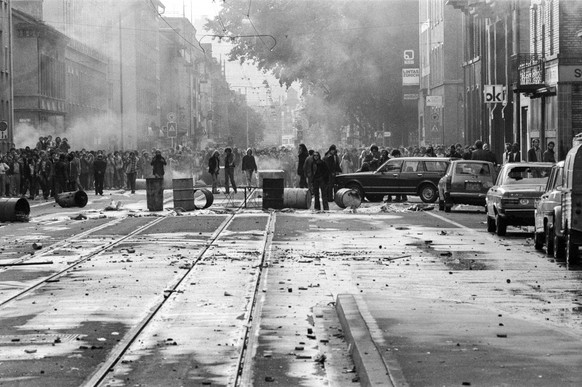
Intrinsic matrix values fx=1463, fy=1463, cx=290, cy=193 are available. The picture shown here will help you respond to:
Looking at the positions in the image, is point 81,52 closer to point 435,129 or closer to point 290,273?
point 435,129

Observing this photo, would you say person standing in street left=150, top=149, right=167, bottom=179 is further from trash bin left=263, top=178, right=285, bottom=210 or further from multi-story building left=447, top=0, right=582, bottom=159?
trash bin left=263, top=178, right=285, bottom=210

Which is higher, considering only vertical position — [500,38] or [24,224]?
[500,38]

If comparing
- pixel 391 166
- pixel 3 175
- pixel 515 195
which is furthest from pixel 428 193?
pixel 515 195

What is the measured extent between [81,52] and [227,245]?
239ft

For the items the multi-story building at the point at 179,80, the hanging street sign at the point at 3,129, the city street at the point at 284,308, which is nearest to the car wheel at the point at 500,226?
the city street at the point at 284,308

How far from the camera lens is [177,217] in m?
34.2

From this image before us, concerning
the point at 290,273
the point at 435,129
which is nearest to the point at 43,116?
the point at 435,129

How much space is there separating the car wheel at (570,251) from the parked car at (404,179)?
74.2 ft

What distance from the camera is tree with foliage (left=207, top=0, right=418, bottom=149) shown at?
8231 centimetres

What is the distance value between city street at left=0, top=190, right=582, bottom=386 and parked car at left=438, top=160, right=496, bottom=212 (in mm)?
8622

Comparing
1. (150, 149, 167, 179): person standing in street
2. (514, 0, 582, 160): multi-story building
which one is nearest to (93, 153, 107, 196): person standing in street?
(150, 149, 167, 179): person standing in street

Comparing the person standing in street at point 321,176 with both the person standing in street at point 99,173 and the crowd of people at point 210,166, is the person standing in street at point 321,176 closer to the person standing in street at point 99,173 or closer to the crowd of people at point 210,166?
the crowd of people at point 210,166

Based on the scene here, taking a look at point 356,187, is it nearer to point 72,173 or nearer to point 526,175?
point 72,173

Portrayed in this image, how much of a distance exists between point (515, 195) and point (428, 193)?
16.6 m
